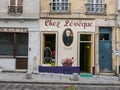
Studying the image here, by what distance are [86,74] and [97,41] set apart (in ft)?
8.16

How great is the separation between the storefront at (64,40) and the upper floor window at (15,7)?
1.74m

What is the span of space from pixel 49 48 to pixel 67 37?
4.85 feet

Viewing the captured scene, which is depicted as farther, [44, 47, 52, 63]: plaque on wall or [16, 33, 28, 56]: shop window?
[16, 33, 28, 56]: shop window

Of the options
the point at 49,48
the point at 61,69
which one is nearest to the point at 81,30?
the point at 49,48

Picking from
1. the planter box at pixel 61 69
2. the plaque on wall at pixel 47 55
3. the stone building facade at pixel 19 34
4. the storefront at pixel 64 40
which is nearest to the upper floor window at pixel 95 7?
the storefront at pixel 64 40

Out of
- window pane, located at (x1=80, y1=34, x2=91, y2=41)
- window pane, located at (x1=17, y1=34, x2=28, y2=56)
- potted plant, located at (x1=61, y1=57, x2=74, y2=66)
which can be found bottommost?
potted plant, located at (x1=61, y1=57, x2=74, y2=66)

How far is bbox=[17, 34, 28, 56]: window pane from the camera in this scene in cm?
2266

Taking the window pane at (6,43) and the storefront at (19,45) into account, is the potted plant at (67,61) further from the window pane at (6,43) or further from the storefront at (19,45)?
the window pane at (6,43)

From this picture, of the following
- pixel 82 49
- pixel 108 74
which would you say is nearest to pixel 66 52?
pixel 82 49

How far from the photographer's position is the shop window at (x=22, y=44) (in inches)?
892

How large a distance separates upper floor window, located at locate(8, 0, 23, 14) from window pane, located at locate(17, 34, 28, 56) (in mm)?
1690

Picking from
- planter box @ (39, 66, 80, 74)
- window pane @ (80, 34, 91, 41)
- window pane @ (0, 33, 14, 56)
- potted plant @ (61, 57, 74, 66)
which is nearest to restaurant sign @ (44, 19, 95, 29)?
window pane @ (80, 34, 91, 41)

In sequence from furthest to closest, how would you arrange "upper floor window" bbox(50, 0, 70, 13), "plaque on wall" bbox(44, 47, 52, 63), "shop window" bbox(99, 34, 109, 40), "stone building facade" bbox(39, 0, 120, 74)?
1. "shop window" bbox(99, 34, 109, 40)
2. "upper floor window" bbox(50, 0, 70, 13)
3. "plaque on wall" bbox(44, 47, 52, 63)
4. "stone building facade" bbox(39, 0, 120, 74)

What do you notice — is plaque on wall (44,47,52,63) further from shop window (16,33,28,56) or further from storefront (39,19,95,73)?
shop window (16,33,28,56)
